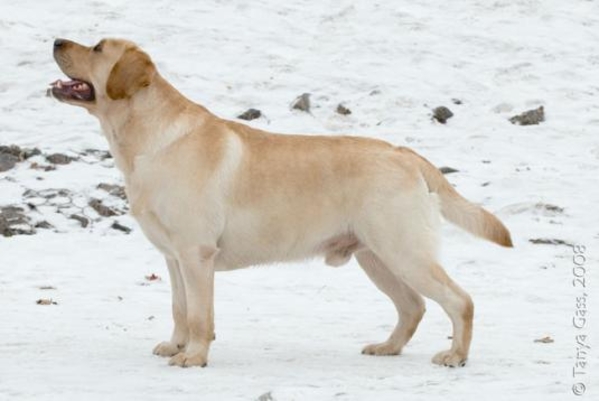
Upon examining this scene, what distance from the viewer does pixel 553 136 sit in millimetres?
14023

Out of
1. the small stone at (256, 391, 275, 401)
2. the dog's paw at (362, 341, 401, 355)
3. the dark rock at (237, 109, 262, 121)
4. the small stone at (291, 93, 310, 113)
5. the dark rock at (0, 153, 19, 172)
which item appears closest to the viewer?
the small stone at (256, 391, 275, 401)

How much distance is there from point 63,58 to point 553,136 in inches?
359

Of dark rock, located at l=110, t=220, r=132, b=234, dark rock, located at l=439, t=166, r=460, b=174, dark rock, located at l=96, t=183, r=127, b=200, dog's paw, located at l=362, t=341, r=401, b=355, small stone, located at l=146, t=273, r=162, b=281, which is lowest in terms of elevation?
dark rock, located at l=439, t=166, r=460, b=174

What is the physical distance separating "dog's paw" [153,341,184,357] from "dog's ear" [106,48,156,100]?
1.52 meters

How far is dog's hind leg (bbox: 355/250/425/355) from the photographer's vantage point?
6.59 metres

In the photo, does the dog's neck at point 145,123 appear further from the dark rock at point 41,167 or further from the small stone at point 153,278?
the dark rock at point 41,167

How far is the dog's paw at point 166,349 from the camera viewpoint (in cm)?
639

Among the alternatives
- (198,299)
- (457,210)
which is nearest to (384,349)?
(457,210)

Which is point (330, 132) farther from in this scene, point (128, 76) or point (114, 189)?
point (128, 76)

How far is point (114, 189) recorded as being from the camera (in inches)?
451

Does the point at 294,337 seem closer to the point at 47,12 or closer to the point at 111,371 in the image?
the point at 111,371

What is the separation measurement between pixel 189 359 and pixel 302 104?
929cm

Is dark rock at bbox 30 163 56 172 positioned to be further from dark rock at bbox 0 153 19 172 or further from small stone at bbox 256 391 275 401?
small stone at bbox 256 391 275 401

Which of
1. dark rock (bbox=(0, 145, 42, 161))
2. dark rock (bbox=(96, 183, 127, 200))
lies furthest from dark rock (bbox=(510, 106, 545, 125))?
dark rock (bbox=(0, 145, 42, 161))
